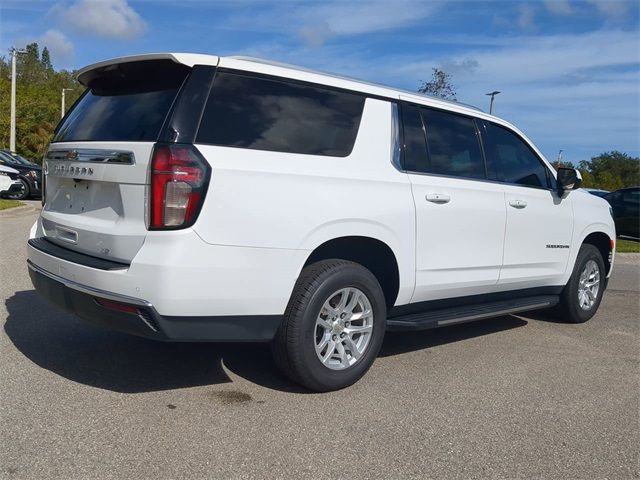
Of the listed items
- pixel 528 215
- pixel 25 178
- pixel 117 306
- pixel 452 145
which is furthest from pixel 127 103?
pixel 25 178

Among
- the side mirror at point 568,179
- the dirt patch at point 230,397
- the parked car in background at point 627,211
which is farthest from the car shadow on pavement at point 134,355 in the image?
the parked car in background at point 627,211

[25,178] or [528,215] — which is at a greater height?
[528,215]

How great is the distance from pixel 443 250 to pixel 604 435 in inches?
64.6

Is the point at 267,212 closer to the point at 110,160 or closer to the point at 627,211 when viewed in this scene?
the point at 110,160

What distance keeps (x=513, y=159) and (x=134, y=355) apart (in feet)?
11.7

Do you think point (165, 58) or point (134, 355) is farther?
point (134, 355)

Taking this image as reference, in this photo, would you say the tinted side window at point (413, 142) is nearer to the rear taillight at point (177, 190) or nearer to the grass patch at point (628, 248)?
the rear taillight at point (177, 190)

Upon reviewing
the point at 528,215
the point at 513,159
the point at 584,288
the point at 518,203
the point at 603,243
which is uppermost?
the point at 513,159

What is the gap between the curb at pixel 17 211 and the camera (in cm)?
1432

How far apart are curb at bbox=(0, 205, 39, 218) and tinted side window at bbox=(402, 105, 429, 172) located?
11.9m

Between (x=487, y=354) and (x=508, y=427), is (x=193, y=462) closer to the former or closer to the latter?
(x=508, y=427)

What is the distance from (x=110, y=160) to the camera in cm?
383

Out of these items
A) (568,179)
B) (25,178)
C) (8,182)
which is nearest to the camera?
(568,179)

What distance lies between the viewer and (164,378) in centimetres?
440
